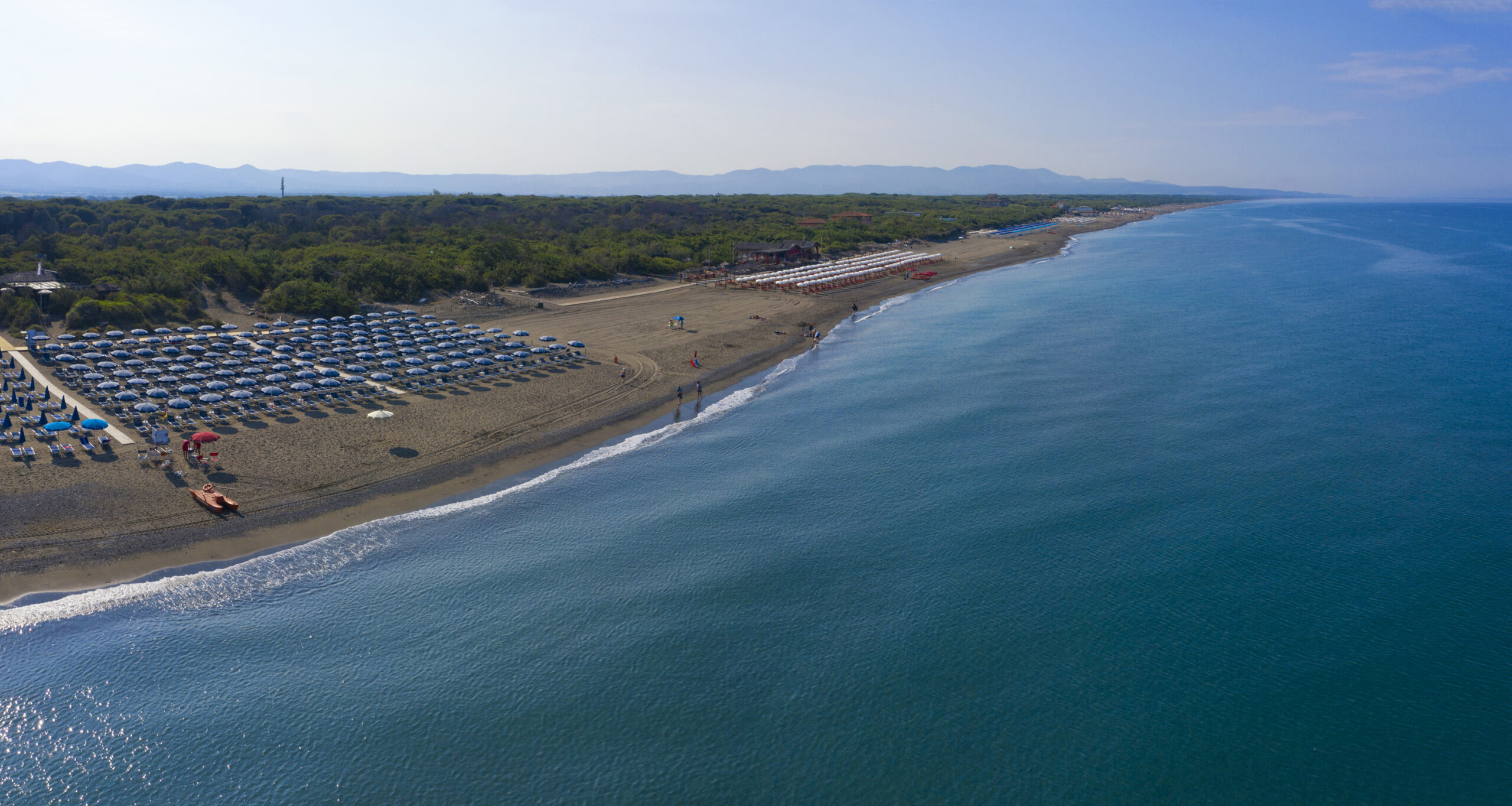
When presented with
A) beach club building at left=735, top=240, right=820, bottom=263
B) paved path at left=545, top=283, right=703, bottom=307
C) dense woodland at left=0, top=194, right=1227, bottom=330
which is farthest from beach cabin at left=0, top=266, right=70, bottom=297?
beach club building at left=735, top=240, right=820, bottom=263

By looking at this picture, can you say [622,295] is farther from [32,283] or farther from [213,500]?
[213,500]

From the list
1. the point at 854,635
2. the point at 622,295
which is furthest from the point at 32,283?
the point at 854,635

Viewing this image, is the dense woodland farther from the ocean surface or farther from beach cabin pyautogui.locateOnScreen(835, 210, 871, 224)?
the ocean surface

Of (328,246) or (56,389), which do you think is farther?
(328,246)

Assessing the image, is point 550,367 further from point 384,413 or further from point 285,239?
point 285,239

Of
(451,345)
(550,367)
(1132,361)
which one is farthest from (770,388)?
(1132,361)

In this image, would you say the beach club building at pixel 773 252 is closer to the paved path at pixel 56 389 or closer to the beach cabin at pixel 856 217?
the beach cabin at pixel 856 217

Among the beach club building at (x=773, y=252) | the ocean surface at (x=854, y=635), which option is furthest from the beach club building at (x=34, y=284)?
the beach club building at (x=773, y=252)
